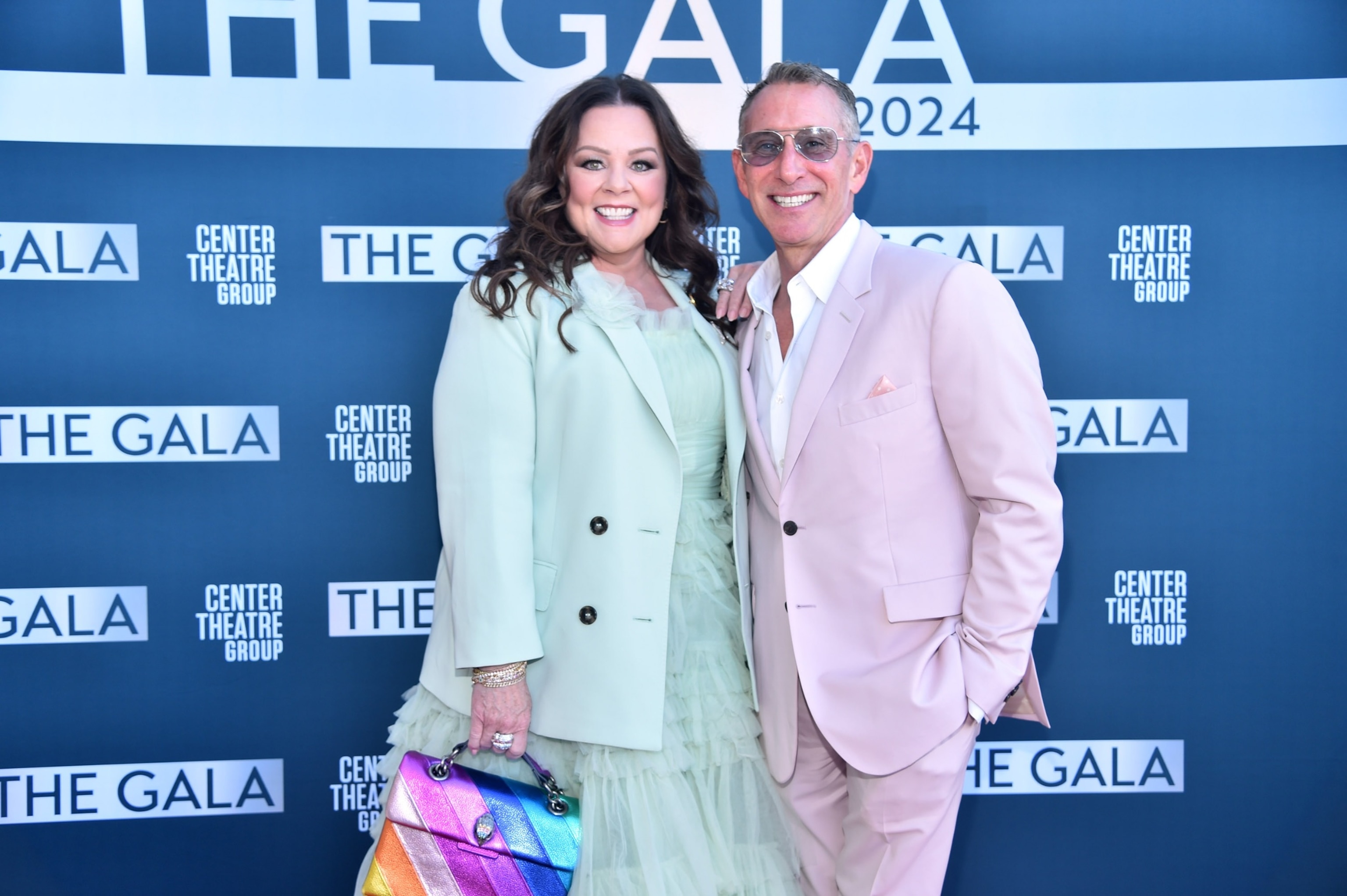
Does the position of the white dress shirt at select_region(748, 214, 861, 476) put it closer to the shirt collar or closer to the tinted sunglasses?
the shirt collar

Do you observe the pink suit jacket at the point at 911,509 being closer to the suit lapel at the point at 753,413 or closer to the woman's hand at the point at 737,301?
the suit lapel at the point at 753,413

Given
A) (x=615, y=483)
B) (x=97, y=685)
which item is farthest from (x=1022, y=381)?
(x=97, y=685)

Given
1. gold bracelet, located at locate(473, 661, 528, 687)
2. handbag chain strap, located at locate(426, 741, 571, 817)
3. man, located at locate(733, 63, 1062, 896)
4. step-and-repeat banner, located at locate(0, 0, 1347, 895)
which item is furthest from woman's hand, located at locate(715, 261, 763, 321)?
handbag chain strap, located at locate(426, 741, 571, 817)

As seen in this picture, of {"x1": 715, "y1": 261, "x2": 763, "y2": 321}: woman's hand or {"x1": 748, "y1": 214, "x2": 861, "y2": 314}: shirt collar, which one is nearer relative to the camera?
{"x1": 748, "y1": 214, "x2": 861, "y2": 314}: shirt collar

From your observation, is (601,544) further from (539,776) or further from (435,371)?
(435,371)

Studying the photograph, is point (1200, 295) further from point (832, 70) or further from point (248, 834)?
point (248, 834)

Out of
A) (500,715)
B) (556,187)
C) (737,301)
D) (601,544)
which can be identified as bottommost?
(500,715)

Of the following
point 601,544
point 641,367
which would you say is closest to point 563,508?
point 601,544

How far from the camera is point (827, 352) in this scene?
6.58 feet

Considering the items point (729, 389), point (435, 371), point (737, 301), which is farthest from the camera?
point (435, 371)

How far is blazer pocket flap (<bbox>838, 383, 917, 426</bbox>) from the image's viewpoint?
1.95 metres

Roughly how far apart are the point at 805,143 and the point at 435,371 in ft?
4.75

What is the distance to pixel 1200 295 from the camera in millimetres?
3051

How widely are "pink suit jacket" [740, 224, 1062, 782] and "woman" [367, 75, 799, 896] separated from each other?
171mm
